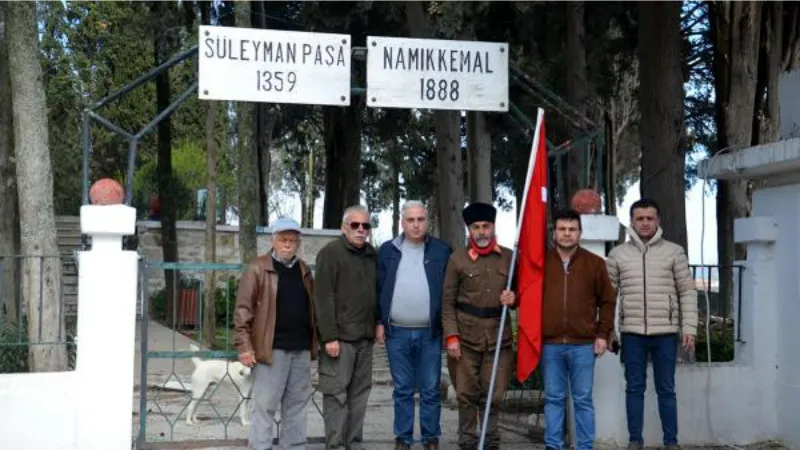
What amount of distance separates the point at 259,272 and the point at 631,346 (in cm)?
290

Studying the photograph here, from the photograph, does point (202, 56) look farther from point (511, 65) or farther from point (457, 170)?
point (457, 170)

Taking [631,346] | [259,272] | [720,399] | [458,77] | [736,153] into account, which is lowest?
[720,399]

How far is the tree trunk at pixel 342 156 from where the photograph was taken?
2328 centimetres

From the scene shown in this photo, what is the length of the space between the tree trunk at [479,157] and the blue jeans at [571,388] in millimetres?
10889

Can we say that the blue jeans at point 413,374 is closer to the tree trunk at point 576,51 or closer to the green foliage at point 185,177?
the tree trunk at point 576,51

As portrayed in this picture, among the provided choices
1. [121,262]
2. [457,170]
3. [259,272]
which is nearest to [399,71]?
[259,272]

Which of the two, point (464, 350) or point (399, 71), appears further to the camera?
point (399, 71)

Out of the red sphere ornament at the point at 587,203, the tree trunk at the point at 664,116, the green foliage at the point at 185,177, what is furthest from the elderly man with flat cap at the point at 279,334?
the green foliage at the point at 185,177

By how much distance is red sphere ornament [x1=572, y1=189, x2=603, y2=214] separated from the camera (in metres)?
8.34

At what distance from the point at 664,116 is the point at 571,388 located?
19.1 feet

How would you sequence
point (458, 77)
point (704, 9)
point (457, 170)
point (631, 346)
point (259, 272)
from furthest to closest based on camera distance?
point (704, 9) < point (457, 170) < point (458, 77) < point (631, 346) < point (259, 272)

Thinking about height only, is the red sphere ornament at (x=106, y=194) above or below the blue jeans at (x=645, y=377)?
above

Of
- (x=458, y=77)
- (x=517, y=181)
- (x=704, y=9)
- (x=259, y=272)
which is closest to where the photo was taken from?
(x=259, y=272)

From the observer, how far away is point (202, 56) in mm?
8062
